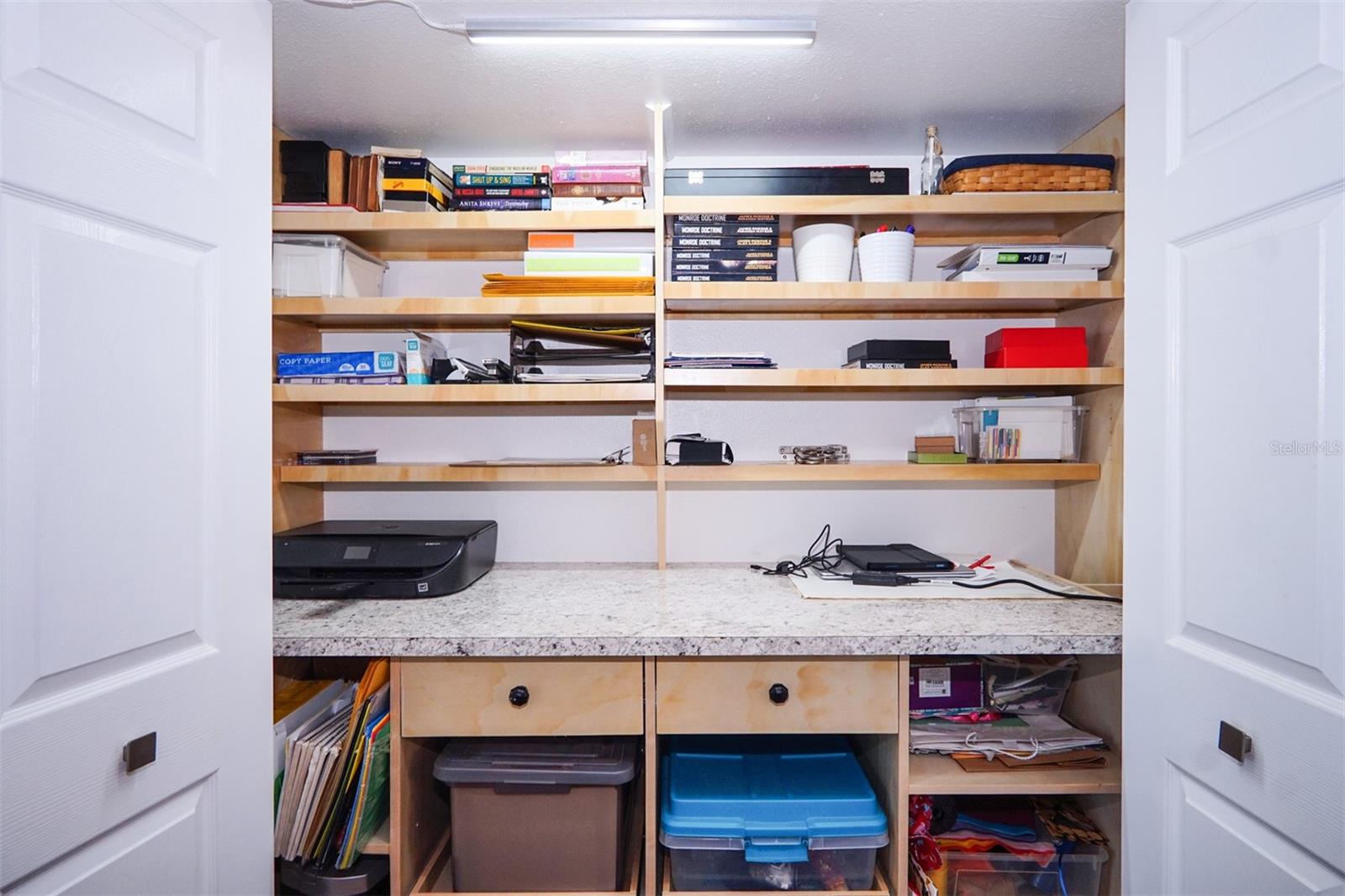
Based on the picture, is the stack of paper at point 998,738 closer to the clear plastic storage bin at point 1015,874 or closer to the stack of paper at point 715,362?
the clear plastic storage bin at point 1015,874

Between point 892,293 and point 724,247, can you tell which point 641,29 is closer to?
point 724,247

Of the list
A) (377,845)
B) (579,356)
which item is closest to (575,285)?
(579,356)

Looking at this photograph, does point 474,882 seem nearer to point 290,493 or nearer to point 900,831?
point 900,831

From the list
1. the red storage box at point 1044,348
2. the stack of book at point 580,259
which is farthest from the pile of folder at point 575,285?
the red storage box at point 1044,348

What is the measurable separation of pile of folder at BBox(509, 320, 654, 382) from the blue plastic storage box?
3.28 ft

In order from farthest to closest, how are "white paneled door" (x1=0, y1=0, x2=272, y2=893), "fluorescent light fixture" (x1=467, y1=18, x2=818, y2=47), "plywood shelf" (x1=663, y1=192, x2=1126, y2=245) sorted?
"plywood shelf" (x1=663, y1=192, x2=1126, y2=245) → "fluorescent light fixture" (x1=467, y1=18, x2=818, y2=47) → "white paneled door" (x1=0, y1=0, x2=272, y2=893)

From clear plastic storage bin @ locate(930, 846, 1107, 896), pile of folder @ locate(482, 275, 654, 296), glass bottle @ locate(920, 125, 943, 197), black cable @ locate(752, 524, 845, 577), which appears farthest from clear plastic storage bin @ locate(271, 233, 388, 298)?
clear plastic storage bin @ locate(930, 846, 1107, 896)

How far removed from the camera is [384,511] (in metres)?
1.99

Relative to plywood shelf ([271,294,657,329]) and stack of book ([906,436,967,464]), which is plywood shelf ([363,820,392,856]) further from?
stack of book ([906,436,967,464])

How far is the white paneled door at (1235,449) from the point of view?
0.85 meters

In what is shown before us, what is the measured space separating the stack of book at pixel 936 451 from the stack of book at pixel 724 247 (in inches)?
26.2

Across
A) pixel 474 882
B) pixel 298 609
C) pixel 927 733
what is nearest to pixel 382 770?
pixel 474 882

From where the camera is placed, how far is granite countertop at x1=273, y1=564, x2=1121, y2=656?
3.99 feet

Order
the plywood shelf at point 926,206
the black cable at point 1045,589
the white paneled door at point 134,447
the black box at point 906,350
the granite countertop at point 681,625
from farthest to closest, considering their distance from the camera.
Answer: the black box at point 906,350 < the plywood shelf at point 926,206 < the black cable at point 1045,589 < the granite countertop at point 681,625 < the white paneled door at point 134,447
